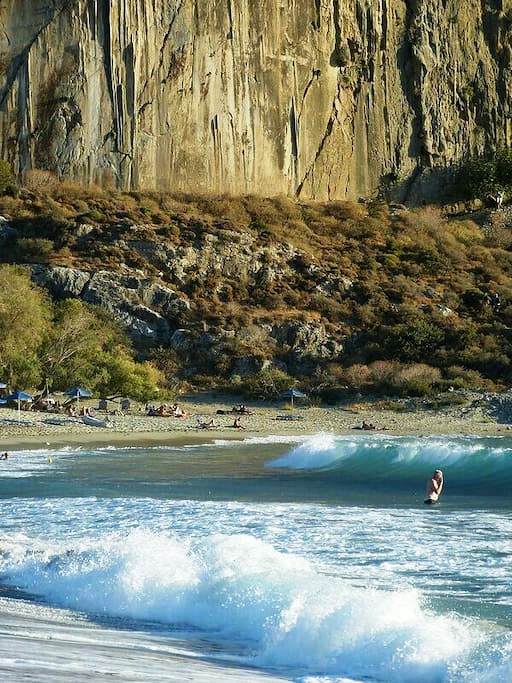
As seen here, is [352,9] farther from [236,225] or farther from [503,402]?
[503,402]

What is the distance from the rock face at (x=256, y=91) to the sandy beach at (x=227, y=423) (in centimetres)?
2256

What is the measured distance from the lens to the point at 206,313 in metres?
51.9

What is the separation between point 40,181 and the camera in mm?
60125

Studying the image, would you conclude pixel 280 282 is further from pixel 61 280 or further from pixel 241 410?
pixel 241 410

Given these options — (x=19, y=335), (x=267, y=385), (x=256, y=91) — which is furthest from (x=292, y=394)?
(x=256, y=91)

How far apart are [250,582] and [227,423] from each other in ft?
88.1

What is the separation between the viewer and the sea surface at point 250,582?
865 cm

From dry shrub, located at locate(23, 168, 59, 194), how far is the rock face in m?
0.54

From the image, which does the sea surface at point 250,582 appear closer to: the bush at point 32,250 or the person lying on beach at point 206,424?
the person lying on beach at point 206,424

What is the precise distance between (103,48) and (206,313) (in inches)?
787

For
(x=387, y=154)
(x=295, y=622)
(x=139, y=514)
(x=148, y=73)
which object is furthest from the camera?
(x=387, y=154)

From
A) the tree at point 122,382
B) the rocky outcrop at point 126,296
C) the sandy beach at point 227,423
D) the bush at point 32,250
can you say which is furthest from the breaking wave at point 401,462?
the bush at point 32,250

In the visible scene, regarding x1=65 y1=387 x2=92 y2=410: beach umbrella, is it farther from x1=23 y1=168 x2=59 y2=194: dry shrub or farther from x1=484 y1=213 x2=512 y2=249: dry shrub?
x1=484 y1=213 x2=512 y2=249: dry shrub

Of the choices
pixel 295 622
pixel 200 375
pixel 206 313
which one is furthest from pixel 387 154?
pixel 295 622
